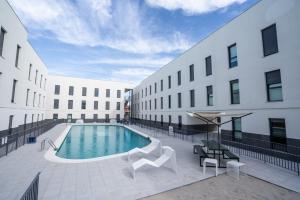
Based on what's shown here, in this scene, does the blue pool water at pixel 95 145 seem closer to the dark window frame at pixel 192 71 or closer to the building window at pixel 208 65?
the dark window frame at pixel 192 71

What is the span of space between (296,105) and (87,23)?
50.4ft

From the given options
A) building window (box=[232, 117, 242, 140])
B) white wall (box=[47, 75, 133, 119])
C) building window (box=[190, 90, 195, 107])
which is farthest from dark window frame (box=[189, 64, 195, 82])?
white wall (box=[47, 75, 133, 119])

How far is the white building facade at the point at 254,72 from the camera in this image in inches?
331

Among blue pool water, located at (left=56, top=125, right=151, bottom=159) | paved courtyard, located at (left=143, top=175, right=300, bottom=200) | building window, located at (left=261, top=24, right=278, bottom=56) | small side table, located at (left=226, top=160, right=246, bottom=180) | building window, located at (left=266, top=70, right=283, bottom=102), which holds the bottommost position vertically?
blue pool water, located at (left=56, top=125, right=151, bottom=159)

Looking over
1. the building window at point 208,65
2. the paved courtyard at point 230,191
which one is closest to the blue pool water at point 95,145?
the paved courtyard at point 230,191

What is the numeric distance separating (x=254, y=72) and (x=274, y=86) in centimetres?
162

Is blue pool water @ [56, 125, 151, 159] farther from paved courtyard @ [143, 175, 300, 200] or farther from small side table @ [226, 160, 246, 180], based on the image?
small side table @ [226, 160, 246, 180]

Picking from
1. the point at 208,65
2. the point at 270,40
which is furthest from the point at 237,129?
the point at 208,65

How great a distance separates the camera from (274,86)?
930cm

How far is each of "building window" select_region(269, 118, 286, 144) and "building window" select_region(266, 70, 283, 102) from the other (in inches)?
51.6

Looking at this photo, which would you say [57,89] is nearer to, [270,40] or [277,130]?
[270,40]

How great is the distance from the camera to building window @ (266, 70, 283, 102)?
9.03m

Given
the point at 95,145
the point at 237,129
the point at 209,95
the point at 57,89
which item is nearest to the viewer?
the point at 237,129

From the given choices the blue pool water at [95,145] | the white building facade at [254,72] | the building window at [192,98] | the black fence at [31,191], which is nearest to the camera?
the black fence at [31,191]
